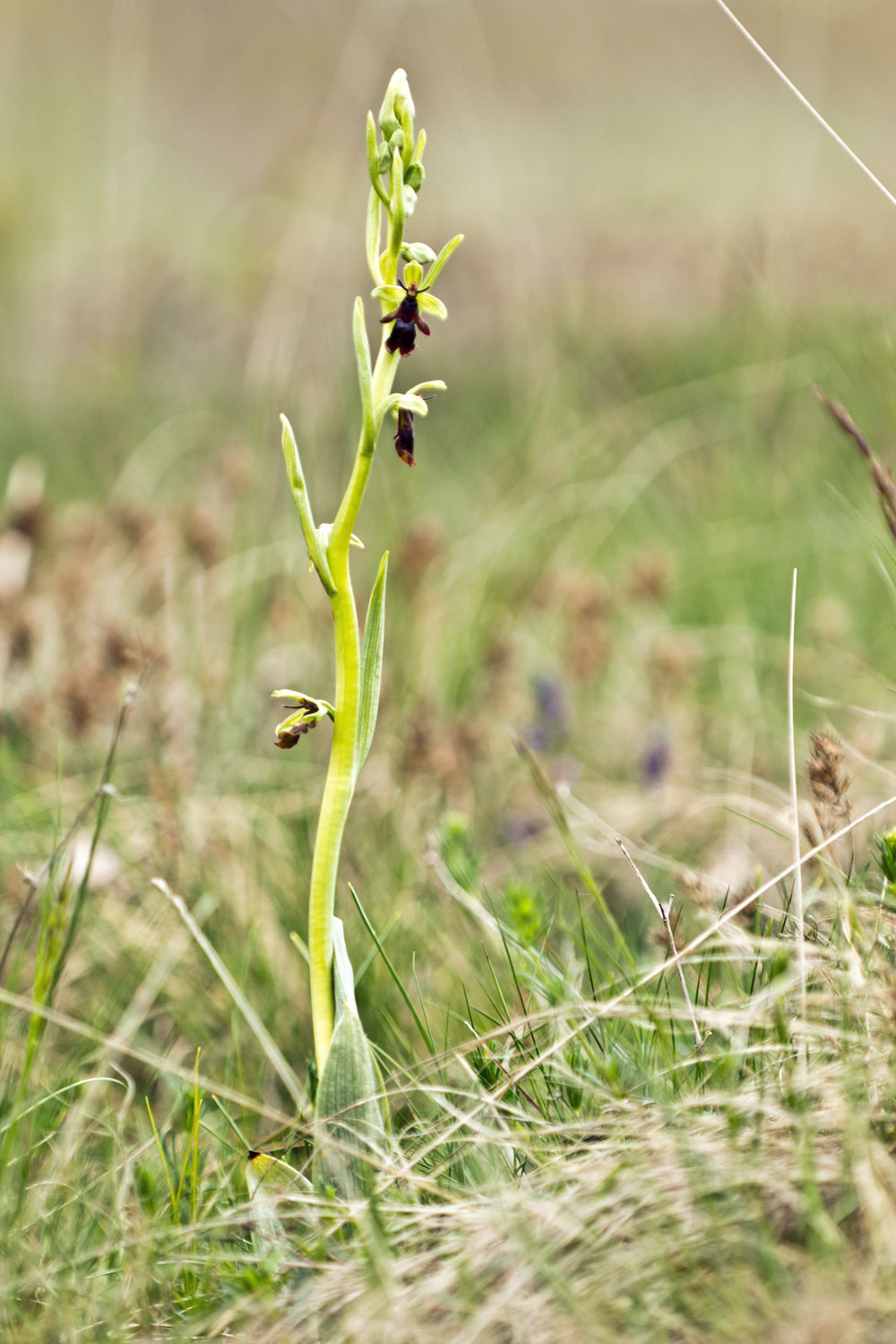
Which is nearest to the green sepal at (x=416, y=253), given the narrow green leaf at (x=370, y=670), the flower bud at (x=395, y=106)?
the flower bud at (x=395, y=106)

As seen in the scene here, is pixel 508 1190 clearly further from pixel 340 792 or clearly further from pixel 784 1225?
pixel 340 792

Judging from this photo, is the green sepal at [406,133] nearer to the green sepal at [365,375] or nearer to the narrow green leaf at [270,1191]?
the green sepal at [365,375]

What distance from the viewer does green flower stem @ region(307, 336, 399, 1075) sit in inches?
44.0

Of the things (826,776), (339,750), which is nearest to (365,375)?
(339,750)

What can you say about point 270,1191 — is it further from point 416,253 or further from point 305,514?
point 416,253

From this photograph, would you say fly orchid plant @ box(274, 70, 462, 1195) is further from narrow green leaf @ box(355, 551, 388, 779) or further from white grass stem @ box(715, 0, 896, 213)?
white grass stem @ box(715, 0, 896, 213)

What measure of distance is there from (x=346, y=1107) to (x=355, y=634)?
48 centimetres

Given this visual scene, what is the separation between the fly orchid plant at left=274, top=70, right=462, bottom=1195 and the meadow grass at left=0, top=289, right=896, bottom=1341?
0.07 metres

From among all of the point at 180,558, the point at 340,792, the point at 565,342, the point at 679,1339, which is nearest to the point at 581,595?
the point at 180,558

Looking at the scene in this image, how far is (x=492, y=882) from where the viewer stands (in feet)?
7.03

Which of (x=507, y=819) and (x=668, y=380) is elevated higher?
(x=668, y=380)

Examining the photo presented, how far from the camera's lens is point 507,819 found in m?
2.33

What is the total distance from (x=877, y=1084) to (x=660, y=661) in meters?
1.66

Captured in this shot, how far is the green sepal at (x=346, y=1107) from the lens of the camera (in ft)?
3.45
